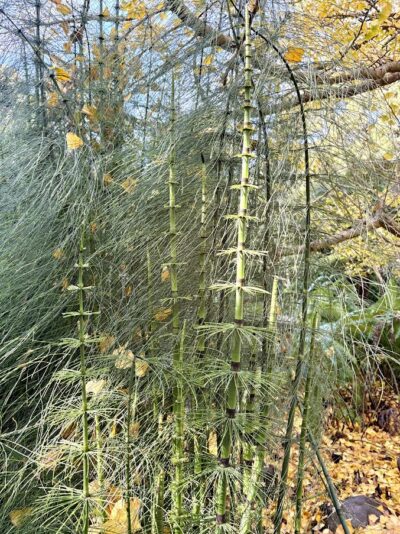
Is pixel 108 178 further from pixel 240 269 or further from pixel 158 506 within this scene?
pixel 158 506

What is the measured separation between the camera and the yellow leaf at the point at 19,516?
0.84 meters

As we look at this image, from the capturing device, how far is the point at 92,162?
1.08 meters

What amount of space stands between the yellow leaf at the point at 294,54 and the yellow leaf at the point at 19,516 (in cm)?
101

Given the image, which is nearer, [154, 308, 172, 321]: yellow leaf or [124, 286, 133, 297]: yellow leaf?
[154, 308, 172, 321]: yellow leaf

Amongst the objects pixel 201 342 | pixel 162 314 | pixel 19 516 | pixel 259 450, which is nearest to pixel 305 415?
pixel 259 450

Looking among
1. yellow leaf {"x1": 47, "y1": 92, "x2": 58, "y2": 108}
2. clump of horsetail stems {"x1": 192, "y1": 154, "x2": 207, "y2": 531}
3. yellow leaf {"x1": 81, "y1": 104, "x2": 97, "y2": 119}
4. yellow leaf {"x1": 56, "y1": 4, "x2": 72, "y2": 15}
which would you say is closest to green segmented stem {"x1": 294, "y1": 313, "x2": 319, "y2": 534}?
clump of horsetail stems {"x1": 192, "y1": 154, "x2": 207, "y2": 531}

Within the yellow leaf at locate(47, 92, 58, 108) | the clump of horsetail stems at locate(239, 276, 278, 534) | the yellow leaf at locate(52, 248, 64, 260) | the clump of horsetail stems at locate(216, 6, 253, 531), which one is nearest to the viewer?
the clump of horsetail stems at locate(216, 6, 253, 531)

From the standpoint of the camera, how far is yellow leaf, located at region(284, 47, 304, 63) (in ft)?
2.81

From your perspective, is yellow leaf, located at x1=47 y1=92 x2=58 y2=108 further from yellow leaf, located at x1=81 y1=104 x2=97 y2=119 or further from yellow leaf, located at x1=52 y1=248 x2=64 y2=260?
yellow leaf, located at x1=52 y1=248 x2=64 y2=260

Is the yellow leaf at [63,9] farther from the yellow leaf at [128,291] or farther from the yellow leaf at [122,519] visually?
the yellow leaf at [122,519]

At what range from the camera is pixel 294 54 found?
0.86 m

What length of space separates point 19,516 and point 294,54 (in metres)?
1.05

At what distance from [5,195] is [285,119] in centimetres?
79

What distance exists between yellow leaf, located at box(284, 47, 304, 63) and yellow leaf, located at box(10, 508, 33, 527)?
1.01 m
